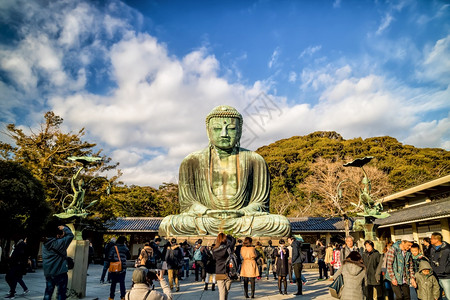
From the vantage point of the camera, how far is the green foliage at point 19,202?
10.1m

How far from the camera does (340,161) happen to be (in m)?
29.3

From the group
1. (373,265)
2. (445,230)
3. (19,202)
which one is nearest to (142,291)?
(373,265)

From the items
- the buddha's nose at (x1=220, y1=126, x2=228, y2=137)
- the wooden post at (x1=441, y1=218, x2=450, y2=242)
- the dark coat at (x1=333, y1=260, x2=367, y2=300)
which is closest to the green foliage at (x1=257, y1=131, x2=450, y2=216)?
the wooden post at (x1=441, y1=218, x2=450, y2=242)

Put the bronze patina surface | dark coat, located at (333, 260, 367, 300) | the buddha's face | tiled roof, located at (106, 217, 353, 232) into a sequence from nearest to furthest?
dark coat, located at (333, 260, 367, 300), the bronze patina surface, the buddha's face, tiled roof, located at (106, 217, 353, 232)

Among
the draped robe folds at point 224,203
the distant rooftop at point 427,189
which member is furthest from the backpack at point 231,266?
the distant rooftop at point 427,189

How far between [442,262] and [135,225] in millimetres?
18709

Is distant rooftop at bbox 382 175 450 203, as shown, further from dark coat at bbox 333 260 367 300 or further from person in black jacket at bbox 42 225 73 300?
person in black jacket at bbox 42 225 73 300

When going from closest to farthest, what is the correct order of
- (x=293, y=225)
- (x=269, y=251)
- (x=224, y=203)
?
(x=269, y=251) < (x=224, y=203) < (x=293, y=225)

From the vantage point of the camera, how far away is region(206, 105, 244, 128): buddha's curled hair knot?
13930mm

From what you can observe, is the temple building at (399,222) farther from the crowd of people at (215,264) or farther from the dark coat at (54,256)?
the dark coat at (54,256)

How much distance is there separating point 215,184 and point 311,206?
607 inches

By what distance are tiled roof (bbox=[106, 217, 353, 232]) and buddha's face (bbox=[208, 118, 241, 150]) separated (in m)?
9.18

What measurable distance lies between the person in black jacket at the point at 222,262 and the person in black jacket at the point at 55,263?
7.26 feet

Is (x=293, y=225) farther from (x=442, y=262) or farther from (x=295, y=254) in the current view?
(x=442, y=262)
